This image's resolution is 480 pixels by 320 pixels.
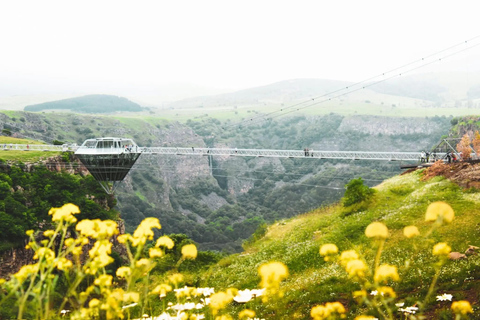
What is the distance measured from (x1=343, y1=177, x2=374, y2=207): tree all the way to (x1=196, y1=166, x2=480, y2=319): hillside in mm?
510

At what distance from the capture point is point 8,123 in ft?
299

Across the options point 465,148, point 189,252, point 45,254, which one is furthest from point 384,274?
point 465,148

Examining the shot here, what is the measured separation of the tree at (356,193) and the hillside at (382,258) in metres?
0.51

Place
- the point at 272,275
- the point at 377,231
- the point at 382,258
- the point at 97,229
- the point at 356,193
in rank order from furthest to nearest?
the point at 356,193
the point at 382,258
the point at 97,229
the point at 377,231
the point at 272,275

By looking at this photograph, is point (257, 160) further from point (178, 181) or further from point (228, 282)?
point (228, 282)

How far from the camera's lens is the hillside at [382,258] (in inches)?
368

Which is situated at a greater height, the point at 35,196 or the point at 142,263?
the point at 142,263

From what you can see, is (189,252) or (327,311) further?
(189,252)

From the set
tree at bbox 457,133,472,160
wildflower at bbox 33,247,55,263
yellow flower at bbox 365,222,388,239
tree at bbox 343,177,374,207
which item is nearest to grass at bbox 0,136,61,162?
tree at bbox 343,177,374,207

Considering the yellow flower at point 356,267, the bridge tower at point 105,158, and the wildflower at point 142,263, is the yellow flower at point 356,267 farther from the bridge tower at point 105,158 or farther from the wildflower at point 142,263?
the bridge tower at point 105,158

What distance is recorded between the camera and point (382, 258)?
14.2 metres

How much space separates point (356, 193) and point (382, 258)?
13215mm

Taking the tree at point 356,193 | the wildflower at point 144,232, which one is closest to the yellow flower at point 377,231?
the wildflower at point 144,232

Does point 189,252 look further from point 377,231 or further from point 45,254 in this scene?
point 377,231
